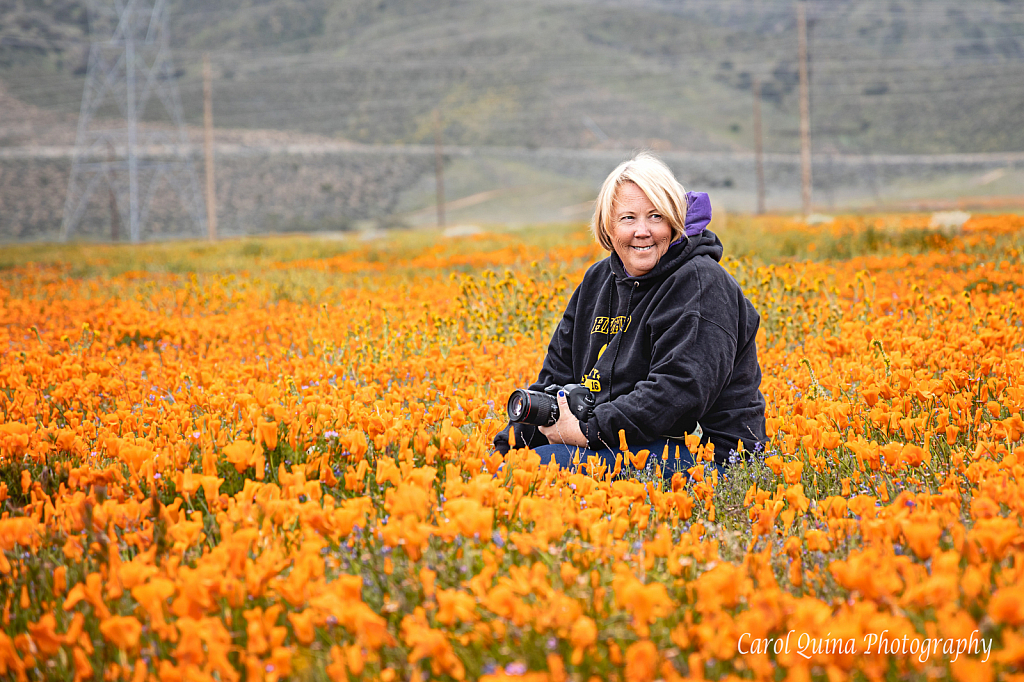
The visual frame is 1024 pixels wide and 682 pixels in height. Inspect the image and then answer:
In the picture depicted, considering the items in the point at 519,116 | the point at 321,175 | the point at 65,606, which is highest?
the point at 519,116

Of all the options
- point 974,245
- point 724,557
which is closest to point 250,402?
point 724,557

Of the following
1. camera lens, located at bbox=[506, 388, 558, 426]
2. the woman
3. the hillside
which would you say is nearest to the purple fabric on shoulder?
the woman

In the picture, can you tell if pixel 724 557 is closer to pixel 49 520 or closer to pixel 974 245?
pixel 49 520

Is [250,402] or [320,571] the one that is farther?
[250,402]

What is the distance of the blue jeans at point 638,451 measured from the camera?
8.84 feet

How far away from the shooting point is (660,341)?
2.73m

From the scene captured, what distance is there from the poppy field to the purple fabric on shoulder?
81cm

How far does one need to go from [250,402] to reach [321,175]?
52.0 metres

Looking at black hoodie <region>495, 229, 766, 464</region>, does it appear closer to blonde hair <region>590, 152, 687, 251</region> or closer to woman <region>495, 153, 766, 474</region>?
woman <region>495, 153, 766, 474</region>

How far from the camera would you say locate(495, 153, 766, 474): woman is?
8.67 ft

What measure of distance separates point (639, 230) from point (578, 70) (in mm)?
82219

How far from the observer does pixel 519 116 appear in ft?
222

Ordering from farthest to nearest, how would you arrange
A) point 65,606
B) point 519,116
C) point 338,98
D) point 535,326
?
point 338,98 < point 519,116 < point 535,326 < point 65,606

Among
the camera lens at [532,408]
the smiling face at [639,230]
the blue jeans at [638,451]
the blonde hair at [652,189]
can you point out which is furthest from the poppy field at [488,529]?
the blonde hair at [652,189]
